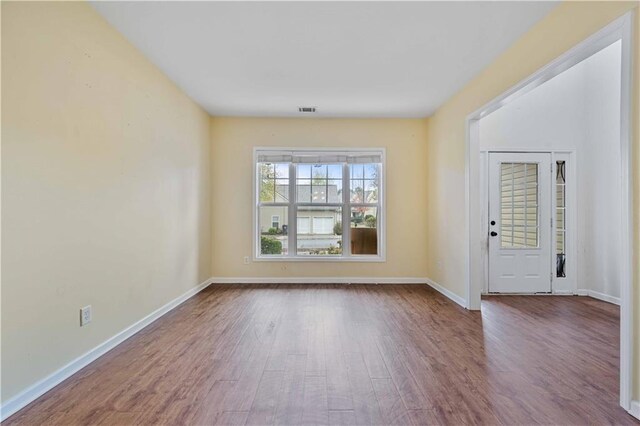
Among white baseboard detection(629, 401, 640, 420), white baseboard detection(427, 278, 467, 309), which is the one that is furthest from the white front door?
white baseboard detection(629, 401, 640, 420)

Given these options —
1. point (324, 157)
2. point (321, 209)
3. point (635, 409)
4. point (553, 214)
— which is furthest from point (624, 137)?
point (321, 209)

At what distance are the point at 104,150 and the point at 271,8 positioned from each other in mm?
1693

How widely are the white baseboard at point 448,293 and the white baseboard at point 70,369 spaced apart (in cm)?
345

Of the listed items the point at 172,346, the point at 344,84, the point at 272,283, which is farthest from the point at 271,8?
the point at 272,283

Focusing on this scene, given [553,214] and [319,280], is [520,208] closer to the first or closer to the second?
[553,214]

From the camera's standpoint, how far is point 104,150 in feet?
7.96

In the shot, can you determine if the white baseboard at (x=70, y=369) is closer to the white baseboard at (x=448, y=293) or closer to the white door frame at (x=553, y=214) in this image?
the white baseboard at (x=448, y=293)

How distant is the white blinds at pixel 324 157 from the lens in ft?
16.1

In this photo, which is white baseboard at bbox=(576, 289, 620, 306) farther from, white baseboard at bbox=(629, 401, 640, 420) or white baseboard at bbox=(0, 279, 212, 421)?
white baseboard at bbox=(0, 279, 212, 421)

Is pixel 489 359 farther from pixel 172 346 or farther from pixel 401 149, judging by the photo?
pixel 401 149

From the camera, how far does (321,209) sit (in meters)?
5.04

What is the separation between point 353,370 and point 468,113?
3.07 metres

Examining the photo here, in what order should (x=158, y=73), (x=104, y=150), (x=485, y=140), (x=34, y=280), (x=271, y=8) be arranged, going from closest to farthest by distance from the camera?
(x=34, y=280) → (x=271, y=8) → (x=104, y=150) → (x=158, y=73) → (x=485, y=140)

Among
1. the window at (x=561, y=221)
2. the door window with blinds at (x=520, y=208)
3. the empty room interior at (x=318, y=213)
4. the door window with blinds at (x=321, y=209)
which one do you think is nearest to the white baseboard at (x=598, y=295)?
the empty room interior at (x=318, y=213)
